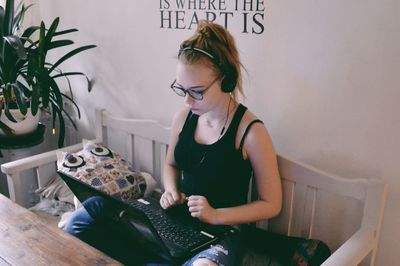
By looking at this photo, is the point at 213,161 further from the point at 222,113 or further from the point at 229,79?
the point at 229,79

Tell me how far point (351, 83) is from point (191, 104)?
20.7 inches

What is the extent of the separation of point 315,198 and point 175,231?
51 centimetres

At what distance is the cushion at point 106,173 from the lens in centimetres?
183

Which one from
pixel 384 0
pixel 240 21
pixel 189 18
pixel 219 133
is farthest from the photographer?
pixel 189 18

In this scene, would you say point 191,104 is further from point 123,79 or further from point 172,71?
point 123,79

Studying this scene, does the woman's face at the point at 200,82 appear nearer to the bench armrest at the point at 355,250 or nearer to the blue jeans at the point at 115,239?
the blue jeans at the point at 115,239

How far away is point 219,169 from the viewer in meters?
1.44

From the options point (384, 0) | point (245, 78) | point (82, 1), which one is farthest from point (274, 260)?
point (82, 1)

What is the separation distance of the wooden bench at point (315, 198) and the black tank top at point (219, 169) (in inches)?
6.5

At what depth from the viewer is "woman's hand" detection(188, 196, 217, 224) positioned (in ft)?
4.35

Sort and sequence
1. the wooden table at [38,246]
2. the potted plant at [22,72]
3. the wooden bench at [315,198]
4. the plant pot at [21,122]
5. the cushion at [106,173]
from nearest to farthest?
the wooden table at [38,246] < the wooden bench at [315,198] < the cushion at [106,173] < the potted plant at [22,72] < the plant pot at [21,122]

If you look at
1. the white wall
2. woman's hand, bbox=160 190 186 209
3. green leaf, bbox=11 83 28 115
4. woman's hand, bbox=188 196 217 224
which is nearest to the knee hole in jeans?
woman's hand, bbox=188 196 217 224

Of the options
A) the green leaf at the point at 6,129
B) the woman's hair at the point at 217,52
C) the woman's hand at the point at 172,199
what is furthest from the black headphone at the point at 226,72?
the green leaf at the point at 6,129

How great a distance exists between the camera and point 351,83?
1.37 meters
